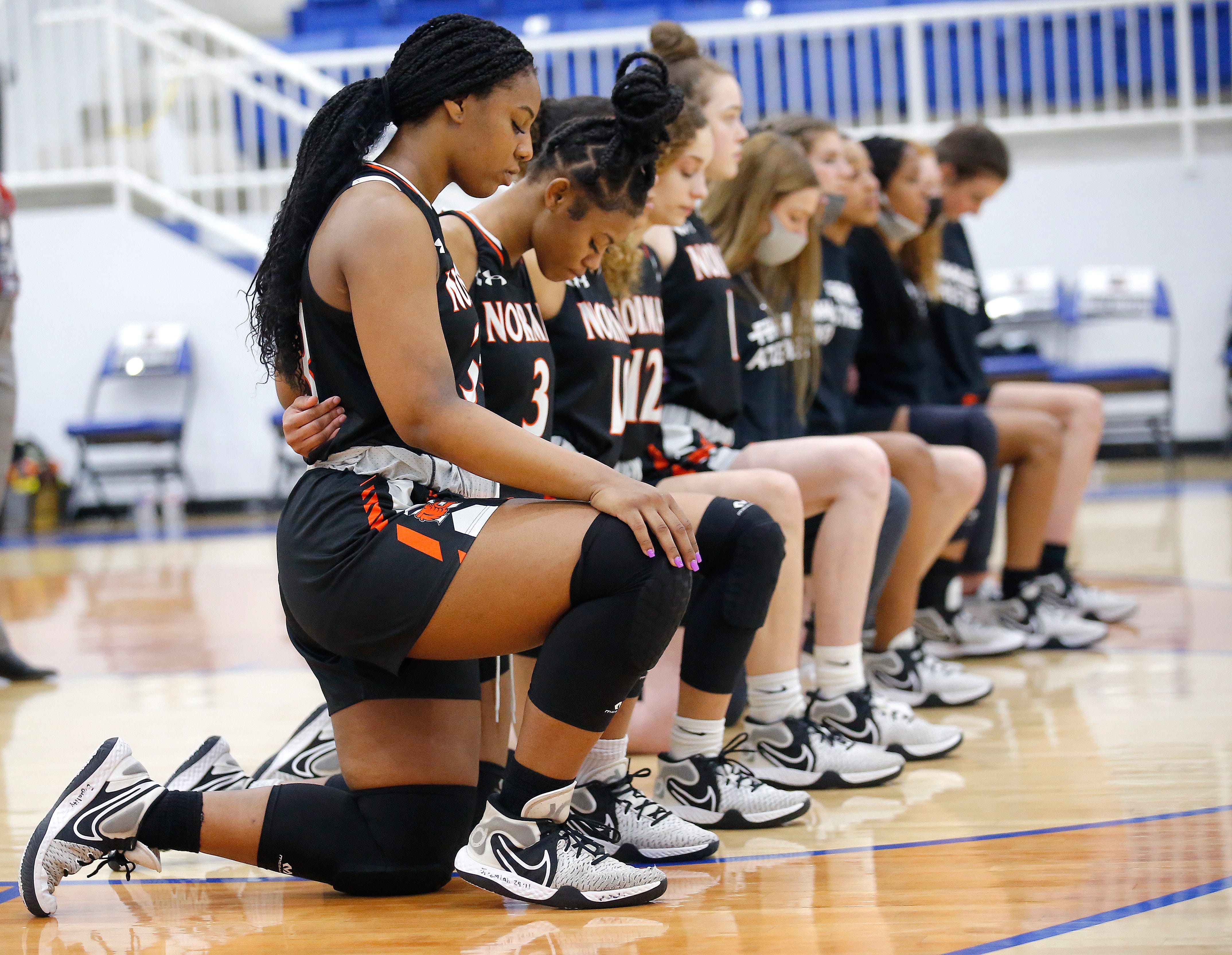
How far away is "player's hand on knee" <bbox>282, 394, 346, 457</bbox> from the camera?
1.57 meters

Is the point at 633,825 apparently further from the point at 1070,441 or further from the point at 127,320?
the point at 127,320

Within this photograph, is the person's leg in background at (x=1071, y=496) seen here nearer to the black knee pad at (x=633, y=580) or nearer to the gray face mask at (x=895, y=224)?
the gray face mask at (x=895, y=224)

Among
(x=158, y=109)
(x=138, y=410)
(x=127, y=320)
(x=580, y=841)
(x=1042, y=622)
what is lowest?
(x=1042, y=622)

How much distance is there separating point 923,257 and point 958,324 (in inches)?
10.9

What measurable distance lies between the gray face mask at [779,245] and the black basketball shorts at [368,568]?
1193 millimetres

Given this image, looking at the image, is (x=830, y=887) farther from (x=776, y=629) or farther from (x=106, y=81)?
(x=106, y=81)

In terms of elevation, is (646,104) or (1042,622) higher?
(646,104)

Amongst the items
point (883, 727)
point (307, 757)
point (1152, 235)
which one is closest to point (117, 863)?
point (307, 757)

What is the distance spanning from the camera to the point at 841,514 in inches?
91.8

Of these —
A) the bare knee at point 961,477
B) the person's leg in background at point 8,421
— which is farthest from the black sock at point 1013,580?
the person's leg in background at point 8,421

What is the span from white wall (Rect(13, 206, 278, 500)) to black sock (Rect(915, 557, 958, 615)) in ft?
19.2

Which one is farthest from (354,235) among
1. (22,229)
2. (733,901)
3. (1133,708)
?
(22,229)

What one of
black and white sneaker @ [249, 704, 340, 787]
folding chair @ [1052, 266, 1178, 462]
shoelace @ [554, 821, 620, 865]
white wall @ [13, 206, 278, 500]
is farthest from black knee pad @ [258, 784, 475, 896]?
white wall @ [13, 206, 278, 500]

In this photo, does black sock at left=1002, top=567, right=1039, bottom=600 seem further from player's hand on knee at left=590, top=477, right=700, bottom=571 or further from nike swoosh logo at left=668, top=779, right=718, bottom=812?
player's hand on knee at left=590, top=477, right=700, bottom=571
